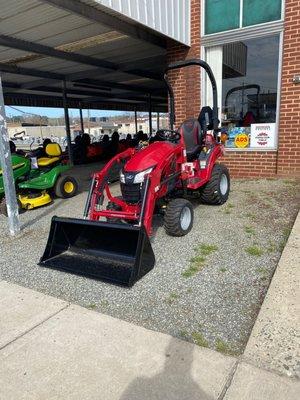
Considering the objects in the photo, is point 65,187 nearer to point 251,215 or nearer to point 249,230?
point 251,215

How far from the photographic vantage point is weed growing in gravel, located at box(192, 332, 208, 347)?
2.36 m

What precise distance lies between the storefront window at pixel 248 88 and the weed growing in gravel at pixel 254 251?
3.65 m

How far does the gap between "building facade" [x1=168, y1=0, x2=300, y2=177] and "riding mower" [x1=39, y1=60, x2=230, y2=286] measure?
210 centimetres

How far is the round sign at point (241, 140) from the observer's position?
282 inches

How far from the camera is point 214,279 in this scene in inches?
126

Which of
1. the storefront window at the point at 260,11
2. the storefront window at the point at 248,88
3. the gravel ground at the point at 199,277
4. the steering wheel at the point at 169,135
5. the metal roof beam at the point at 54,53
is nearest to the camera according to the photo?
the gravel ground at the point at 199,277

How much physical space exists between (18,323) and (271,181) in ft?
17.4

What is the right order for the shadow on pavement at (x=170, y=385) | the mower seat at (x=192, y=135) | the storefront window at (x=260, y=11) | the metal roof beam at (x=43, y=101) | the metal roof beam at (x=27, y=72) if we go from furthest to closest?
the metal roof beam at (x=43, y=101), the metal roof beam at (x=27, y=72), the storefront window at (x=260, y=11), the mower seat at (x=192, y=135), the shadow on pavement at (x=170, y=385)

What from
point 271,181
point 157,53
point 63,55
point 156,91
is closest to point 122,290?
point 271,181

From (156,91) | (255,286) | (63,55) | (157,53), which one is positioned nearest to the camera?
(255,286)

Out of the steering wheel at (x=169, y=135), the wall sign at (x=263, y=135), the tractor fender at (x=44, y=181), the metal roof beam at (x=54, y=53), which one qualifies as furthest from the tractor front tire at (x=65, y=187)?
the wall sign at (x=263, y=135)

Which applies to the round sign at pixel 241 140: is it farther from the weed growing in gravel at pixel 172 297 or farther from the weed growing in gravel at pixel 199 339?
the weed growing in gravel at pixel 199 339

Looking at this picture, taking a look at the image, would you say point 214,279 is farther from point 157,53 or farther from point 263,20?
point 157,53

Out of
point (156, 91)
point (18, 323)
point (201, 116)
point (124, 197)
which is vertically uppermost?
point (156, 91)
